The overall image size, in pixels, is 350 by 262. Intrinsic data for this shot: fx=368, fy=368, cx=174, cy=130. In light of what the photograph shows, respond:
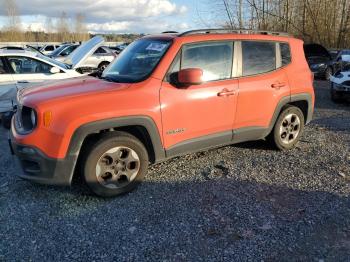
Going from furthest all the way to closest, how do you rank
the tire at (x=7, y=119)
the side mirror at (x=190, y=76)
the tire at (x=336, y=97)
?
the tire at (x=336, y=97)
the tire at (x=7, y=119)
the side mirror at (x=190, y=76)

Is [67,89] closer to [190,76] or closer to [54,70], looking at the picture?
[190,76]

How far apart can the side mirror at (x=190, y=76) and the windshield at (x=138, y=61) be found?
37 centimetres

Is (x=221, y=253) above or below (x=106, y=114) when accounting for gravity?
below

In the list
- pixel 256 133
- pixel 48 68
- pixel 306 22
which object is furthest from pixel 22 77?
pixel 306 22

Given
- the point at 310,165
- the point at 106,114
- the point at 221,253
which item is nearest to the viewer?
the point at 221,253

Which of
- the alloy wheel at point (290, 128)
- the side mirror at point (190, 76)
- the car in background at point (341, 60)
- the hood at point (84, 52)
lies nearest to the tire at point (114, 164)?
the side mirror at point (190, 76)

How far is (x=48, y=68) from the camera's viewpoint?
29.1ft

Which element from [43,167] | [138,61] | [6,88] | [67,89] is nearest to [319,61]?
[6,88]

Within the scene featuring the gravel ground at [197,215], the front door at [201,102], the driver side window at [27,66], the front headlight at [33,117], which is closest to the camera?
the gravel ground at [197,215]

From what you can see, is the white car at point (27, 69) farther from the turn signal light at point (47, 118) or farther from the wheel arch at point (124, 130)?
the turn signal light at point (47, 118)

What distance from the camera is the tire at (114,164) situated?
4059 millimetres

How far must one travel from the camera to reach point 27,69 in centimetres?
870

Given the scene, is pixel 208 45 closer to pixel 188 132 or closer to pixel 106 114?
pixel 188 132

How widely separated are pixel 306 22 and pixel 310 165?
21445 millimetres
